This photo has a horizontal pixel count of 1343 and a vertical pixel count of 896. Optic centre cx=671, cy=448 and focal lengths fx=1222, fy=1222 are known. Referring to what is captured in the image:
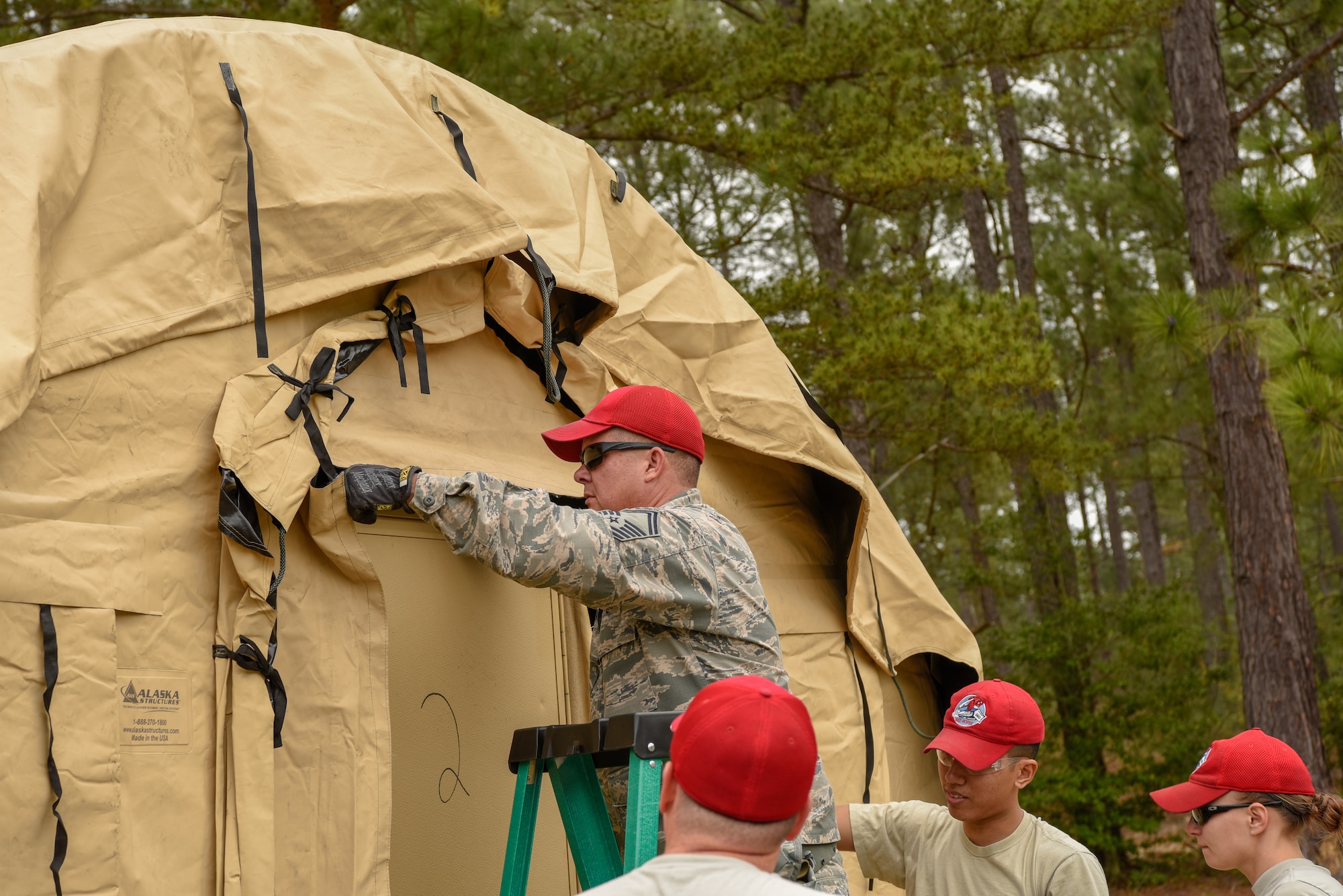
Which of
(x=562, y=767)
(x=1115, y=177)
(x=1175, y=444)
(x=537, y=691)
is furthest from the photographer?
(x=1175, y=444)

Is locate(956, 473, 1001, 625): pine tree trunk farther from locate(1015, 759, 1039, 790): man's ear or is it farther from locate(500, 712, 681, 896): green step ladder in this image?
locate(500, 712, 681, 896): green step ladder

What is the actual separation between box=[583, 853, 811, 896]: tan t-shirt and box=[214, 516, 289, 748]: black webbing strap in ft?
5.10

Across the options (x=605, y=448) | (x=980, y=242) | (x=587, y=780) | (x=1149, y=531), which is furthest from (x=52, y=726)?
(x=1149, y=531)

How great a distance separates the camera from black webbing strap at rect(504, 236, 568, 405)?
11.7 feet

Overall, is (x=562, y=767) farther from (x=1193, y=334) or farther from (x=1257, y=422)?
(x=1257, y=422)

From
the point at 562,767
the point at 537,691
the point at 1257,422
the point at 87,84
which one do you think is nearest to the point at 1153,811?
the point at 1257,422

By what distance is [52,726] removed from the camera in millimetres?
→ 2549

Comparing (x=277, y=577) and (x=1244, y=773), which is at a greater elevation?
(x=277, y=577)

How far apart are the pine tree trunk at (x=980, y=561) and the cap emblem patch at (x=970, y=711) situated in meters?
8.37

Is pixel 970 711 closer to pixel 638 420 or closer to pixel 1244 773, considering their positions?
pixel 1244 773

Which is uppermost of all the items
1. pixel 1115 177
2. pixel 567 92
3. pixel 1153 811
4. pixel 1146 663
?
pixel 1115 177

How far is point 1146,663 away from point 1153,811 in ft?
4.34

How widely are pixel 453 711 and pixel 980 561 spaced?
11.7 metres

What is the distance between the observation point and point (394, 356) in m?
3.46
